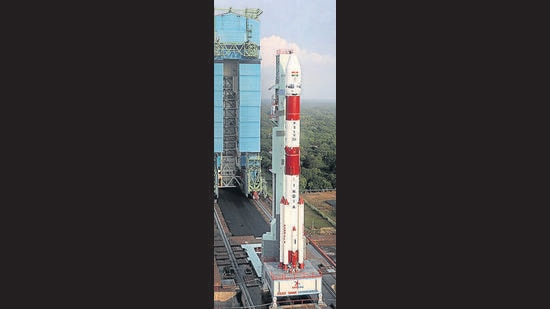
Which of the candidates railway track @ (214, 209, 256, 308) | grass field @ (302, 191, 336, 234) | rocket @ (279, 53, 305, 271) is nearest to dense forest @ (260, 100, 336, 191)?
grass field @ (302, 191, 336, 234)

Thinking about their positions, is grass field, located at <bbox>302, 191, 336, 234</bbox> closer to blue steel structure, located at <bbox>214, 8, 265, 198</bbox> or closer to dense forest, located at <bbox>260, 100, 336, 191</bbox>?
dense forest, located at <bbox>260, 100, 336, 191</bbox>

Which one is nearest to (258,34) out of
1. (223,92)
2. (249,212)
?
(223,92)

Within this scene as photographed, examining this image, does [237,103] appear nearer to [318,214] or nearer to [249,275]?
[318,214]

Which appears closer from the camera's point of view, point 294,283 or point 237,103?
point 294,283

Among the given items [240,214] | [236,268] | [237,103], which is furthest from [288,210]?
[237,103]

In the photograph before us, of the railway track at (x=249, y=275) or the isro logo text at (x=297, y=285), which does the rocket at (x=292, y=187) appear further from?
the railway track at (x=249, y=275)

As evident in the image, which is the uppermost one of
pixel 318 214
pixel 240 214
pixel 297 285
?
pixel 318 214

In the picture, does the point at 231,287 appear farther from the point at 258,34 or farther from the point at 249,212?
the point at 258,34
